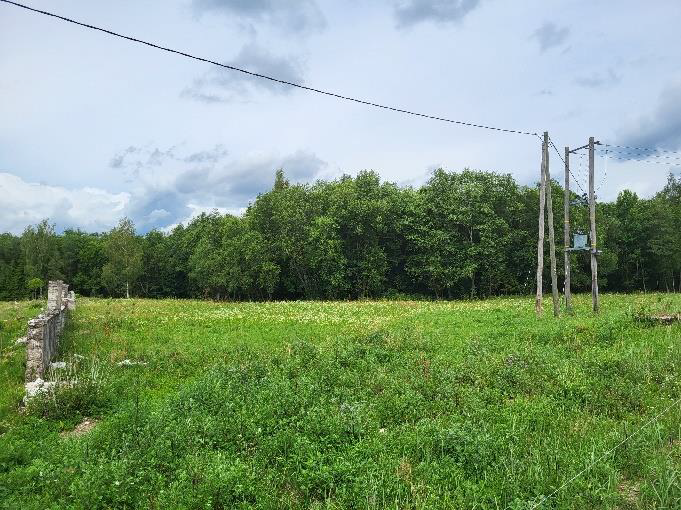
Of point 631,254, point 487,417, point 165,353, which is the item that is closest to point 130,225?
point 165,353

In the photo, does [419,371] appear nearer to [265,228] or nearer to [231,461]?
[231,461]

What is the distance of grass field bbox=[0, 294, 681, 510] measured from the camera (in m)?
6.59

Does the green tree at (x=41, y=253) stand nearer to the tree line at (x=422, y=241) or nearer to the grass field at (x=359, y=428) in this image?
the tree line at (x=422, y=241)

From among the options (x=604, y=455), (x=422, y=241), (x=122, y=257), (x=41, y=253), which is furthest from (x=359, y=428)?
(x=41, y=253)

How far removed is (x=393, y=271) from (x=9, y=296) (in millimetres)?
61338

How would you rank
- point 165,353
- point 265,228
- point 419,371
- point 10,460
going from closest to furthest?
1. point 10,460
2. point 419,371
3. point 165,353
4. point 265,228

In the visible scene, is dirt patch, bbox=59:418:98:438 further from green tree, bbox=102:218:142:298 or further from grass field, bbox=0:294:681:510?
green tree, bbox=102:218:142:298

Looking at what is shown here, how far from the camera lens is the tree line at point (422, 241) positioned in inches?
2100

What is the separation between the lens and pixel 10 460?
8109mm

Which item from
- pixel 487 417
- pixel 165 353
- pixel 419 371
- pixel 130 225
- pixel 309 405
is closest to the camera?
pixel 487 417

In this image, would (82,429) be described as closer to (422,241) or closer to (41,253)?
(422,241)

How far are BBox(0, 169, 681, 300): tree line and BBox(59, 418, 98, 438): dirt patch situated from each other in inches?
1637

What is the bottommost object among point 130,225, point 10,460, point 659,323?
point 10,460

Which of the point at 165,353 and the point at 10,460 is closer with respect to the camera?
the point at 10,460
